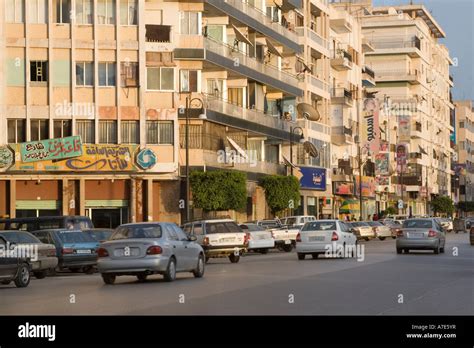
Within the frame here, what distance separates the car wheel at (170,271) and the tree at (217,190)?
35.1 m

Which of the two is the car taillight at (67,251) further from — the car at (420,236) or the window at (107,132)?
the window at (107,132)

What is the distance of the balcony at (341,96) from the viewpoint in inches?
3856

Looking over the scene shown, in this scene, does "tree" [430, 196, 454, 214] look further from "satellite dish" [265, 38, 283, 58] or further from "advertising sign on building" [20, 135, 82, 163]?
"advertising sign on building" [20, 135, 82, 163]

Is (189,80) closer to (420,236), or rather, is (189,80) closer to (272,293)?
(420,236)

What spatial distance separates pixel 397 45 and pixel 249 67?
69.1 meters

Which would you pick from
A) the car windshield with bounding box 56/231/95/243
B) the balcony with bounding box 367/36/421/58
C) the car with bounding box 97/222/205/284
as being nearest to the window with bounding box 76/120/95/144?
the car windshield with bounding box 56/231/95/243

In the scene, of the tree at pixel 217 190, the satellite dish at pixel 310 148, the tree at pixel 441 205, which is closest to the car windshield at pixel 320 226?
the tree at pixel 217 190

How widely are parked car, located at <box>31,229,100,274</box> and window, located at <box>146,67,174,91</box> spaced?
Answer: 2807cm

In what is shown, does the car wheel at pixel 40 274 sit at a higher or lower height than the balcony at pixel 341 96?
lower

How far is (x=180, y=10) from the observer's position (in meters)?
65.7

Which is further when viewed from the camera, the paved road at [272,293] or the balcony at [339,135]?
the balcony at [339,135]

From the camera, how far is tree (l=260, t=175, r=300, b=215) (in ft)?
242
